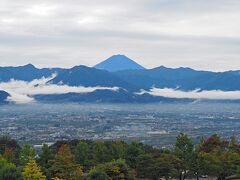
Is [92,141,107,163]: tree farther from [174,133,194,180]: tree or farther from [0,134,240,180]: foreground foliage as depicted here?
[174,133,194,180]: tree

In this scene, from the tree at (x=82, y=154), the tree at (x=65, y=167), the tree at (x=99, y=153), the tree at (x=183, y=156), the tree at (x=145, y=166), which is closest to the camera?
the tree at (x=65, y=167)

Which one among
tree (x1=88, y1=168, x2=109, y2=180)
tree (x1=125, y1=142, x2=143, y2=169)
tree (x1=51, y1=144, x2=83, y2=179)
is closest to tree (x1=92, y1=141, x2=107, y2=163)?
tree (x1=125, y1=142, x2=143, y2=169)

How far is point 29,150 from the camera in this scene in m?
45.9

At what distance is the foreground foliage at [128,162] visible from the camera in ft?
124

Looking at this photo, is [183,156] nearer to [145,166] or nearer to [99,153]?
[145,166]

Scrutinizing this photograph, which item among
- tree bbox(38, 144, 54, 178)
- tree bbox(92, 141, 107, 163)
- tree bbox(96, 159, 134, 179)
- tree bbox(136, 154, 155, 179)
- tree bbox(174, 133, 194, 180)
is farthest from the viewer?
tree bbox(92, 141, 107, 163)

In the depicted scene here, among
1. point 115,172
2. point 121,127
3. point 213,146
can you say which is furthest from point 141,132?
point 115,172

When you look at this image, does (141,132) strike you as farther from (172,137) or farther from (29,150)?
(29,150)

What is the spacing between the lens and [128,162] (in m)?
45.4

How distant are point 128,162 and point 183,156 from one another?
482cm

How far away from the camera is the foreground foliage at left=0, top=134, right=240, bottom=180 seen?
37.9 m

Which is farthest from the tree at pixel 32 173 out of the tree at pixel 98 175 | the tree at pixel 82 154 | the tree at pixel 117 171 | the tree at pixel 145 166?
the tree at pixel 82 154

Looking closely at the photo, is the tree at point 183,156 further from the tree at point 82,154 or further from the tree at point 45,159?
the tree at point 45,159

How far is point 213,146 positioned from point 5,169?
18948mm
